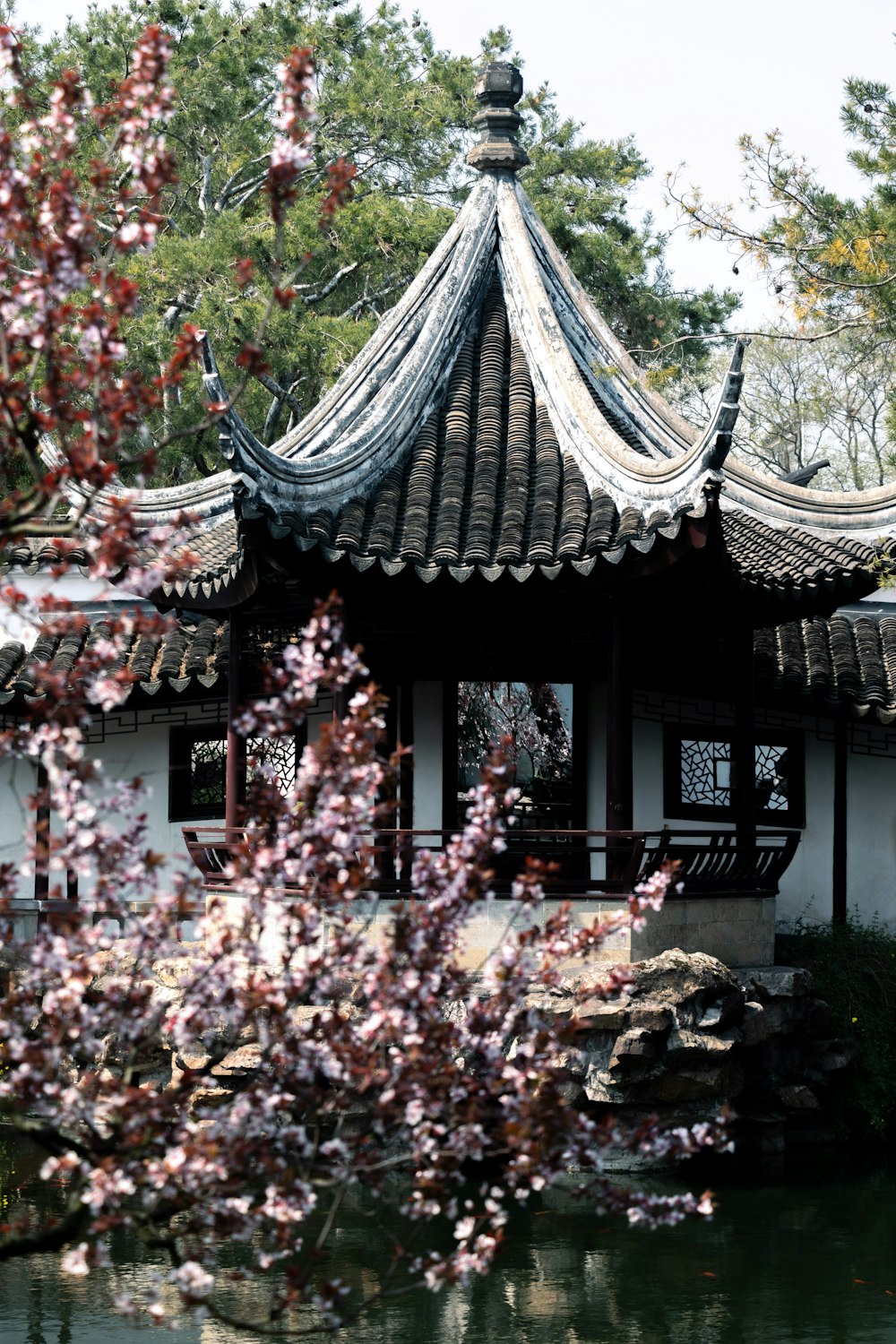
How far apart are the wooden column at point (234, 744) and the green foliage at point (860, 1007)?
4463mm

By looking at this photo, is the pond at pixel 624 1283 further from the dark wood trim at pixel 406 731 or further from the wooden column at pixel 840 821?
the wooden column at pixel 840 821

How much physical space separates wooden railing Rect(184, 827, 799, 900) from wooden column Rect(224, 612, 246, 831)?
232mm

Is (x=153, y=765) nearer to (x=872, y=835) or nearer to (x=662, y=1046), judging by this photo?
(x=662, y=1046)

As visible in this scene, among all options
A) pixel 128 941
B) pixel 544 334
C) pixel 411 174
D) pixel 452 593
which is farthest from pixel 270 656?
pixel 411 174

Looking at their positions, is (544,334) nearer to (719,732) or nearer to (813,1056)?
(719,732)

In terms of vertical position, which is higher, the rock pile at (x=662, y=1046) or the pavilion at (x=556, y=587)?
the pavilion at (x=556, y=587)

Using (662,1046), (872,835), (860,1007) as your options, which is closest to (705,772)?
(872,835)

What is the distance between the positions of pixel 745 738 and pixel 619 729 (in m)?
Answer: 1.50

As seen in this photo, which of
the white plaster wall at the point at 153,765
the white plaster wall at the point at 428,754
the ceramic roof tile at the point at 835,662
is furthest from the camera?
Result: the white plaster wall at the point at 153,765

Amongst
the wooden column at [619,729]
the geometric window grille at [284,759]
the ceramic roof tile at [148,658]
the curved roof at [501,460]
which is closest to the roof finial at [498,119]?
the curved roof at [501,460]

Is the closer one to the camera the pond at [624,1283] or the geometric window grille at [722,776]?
the pond at [624,1283]

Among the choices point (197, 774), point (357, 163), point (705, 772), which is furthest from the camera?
point (357, 163)

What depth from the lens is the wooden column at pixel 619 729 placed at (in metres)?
12.2

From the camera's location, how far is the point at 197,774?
49.9ft
